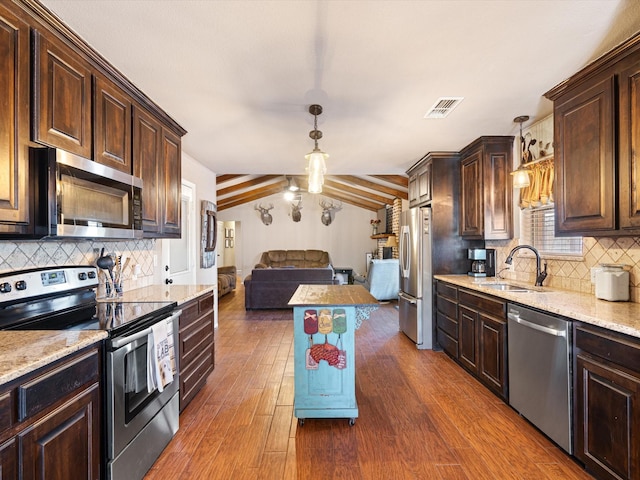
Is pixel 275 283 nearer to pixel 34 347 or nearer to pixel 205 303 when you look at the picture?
pixel 205 303

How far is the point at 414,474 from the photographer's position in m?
1.86

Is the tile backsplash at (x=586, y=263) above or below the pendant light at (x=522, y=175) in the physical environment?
below

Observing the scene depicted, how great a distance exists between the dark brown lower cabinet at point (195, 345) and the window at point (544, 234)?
3061mm

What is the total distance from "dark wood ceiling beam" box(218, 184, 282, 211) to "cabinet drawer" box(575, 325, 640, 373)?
8075mm

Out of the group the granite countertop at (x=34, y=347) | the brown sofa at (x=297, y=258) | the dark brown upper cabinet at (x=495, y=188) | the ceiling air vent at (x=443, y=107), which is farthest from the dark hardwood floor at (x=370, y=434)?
the brown sofa at (x=297, y=258)

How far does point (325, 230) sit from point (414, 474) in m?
8.84

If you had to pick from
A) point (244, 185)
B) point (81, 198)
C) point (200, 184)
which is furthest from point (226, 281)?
point (81, 198)

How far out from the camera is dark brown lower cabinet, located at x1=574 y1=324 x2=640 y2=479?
1563mm

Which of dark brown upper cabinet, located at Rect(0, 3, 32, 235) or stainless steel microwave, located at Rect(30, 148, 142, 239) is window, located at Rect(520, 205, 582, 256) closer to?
stainless steel microwave, located at Rect(30, 148, 142, 239)

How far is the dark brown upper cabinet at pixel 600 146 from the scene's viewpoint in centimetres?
185

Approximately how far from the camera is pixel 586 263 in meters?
2.62

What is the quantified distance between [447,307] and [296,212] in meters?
7.04

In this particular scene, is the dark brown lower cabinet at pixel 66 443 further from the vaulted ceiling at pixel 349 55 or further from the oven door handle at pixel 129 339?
the vaulted ceiling at pixel 349 55

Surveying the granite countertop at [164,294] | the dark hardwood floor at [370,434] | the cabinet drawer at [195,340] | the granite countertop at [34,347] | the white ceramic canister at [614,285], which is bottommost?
the dark hardwood floor at [370,434]
